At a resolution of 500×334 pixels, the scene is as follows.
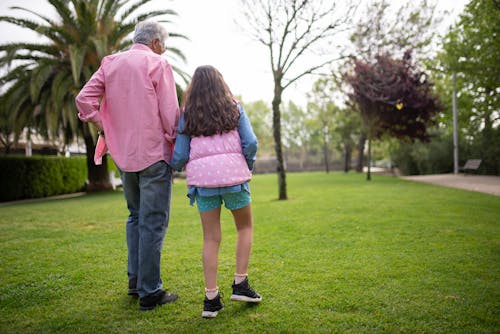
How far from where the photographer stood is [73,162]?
18.0 meters

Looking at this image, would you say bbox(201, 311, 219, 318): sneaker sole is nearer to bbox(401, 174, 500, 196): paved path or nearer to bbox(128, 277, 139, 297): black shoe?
bbox(128, 277, 139, 297): black shoe

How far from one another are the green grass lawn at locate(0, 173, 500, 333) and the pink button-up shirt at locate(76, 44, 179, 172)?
1.20 meters

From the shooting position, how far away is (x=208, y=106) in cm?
275

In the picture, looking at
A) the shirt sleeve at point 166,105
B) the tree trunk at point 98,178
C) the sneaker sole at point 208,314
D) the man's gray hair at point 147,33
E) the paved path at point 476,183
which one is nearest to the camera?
the sneaker sole at point 208,314

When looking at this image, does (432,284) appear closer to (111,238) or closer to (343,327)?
(343,327)

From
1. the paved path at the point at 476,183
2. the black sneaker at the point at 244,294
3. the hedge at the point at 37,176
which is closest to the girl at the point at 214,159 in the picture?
the black sneaker at the point at 244,294

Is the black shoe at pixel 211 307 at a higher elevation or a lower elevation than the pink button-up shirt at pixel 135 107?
Answer: lower

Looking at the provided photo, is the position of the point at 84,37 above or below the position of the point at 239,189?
above

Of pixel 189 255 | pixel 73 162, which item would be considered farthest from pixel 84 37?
pixel 189 255

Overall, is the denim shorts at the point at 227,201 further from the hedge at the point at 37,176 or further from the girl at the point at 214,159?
the hedge at the point at 37,176

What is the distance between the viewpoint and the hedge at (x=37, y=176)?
14.1 m

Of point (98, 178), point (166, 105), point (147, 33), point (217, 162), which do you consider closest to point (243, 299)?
point (217, 162)

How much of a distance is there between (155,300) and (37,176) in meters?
14.7

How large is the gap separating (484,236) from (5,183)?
15.3m
